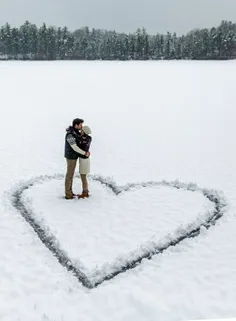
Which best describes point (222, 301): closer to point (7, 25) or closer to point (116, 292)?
point (116, 292)

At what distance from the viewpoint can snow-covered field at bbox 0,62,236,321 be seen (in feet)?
27.6

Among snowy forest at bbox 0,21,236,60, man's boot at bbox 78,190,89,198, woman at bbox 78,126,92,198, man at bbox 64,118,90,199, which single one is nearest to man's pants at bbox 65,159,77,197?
man at bbox 64,118,90,199

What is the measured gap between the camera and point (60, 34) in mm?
157500

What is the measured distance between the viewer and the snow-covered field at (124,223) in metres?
8.41

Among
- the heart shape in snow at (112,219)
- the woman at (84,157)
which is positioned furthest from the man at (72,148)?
the heart shape in snow at (112,219)

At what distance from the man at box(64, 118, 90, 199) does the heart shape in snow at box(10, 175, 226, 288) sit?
0.52 meters

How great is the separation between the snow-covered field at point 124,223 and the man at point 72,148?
546 millimetres

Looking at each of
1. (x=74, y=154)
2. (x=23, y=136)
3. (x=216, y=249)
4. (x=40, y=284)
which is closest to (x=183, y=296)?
(x=216, y=249)

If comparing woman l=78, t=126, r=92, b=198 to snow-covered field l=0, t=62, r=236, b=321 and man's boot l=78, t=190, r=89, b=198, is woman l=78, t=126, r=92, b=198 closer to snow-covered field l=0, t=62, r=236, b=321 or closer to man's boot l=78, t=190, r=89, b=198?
man's boot l=78, t=190, r=89, b=198

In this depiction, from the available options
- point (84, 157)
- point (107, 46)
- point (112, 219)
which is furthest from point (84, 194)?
point (107, 46)

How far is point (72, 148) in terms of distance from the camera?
12617 mm

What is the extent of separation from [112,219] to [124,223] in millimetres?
441

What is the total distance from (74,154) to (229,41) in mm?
132131

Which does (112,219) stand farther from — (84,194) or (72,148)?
(72,148)
